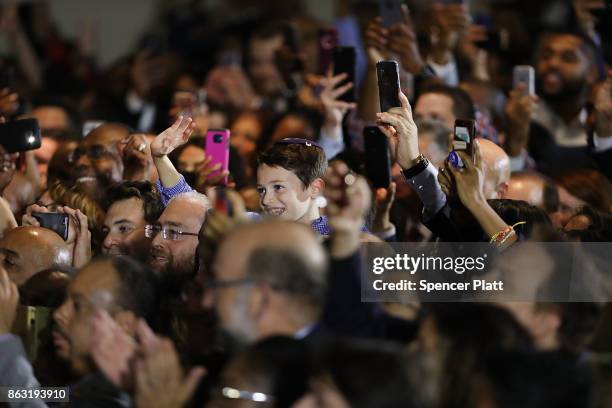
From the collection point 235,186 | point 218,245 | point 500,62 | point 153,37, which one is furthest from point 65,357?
point 153,37

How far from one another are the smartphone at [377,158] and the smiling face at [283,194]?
40cm

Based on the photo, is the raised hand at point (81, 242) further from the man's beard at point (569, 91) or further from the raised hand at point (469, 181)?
the man's beard at point (569, 91)

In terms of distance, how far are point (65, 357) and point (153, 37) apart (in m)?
5.96

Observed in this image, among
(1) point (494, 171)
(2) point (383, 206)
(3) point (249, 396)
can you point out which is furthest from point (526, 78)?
(3) point (249, 396)

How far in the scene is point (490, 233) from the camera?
4879mm

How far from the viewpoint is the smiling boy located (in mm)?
5371

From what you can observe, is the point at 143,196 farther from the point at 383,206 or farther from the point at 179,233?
the point at 383,206

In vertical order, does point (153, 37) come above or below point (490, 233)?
above

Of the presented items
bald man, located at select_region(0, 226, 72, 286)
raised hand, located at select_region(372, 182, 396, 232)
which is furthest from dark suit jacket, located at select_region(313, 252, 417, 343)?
raised hand, located at select_region(372, 182, 396, 232)

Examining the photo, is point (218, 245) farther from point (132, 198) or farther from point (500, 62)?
point (500, 62)

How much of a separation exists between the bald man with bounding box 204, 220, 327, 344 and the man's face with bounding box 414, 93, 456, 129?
2.90m

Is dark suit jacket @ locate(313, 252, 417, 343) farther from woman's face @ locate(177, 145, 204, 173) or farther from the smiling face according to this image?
woman's face @ locate(177, 145, 204, 173)

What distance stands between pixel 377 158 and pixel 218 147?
0.78 meters

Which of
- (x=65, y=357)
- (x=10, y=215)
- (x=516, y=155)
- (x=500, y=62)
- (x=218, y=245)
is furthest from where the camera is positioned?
(x=500, y=62)
